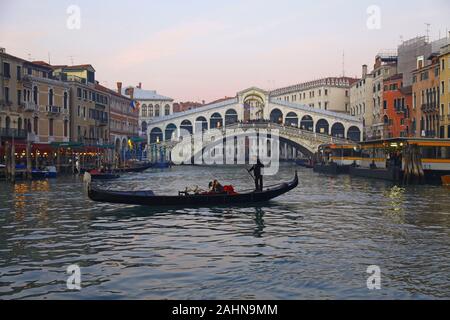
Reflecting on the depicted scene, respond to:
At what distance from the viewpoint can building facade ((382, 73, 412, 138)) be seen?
47.5 meters

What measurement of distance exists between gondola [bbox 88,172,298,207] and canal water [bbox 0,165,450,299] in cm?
31

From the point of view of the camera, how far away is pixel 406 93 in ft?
157

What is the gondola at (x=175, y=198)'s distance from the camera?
16.0m

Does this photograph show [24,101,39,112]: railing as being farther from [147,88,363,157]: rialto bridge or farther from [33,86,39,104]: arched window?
[147,88,363,157]: rialto bridge

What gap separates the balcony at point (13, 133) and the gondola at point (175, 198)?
771 inches

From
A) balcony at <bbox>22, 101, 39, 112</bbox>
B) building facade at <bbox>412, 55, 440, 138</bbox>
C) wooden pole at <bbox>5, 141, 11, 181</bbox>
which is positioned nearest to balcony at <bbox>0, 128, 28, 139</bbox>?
balcony at <bbox>22, 101, 39, 112</bbox>

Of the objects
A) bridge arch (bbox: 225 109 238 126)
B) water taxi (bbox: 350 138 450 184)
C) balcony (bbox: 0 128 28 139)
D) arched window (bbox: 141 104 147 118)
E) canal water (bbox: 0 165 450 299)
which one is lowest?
canal water (bbox: 0 165 450 299)

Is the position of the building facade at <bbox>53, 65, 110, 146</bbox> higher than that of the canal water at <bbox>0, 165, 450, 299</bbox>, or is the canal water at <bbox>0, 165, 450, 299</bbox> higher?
the building facade at <bbox>53, 65, 110, 146</bbox>

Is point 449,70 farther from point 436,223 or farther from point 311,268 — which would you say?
point 311,268

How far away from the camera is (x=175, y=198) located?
54.8 ft

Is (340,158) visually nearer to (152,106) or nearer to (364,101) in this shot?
(364,101)

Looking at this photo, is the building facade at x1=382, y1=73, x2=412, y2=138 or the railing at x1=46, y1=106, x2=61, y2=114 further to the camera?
the building facade at x1=382, y1=73, x2=412, y2=138
